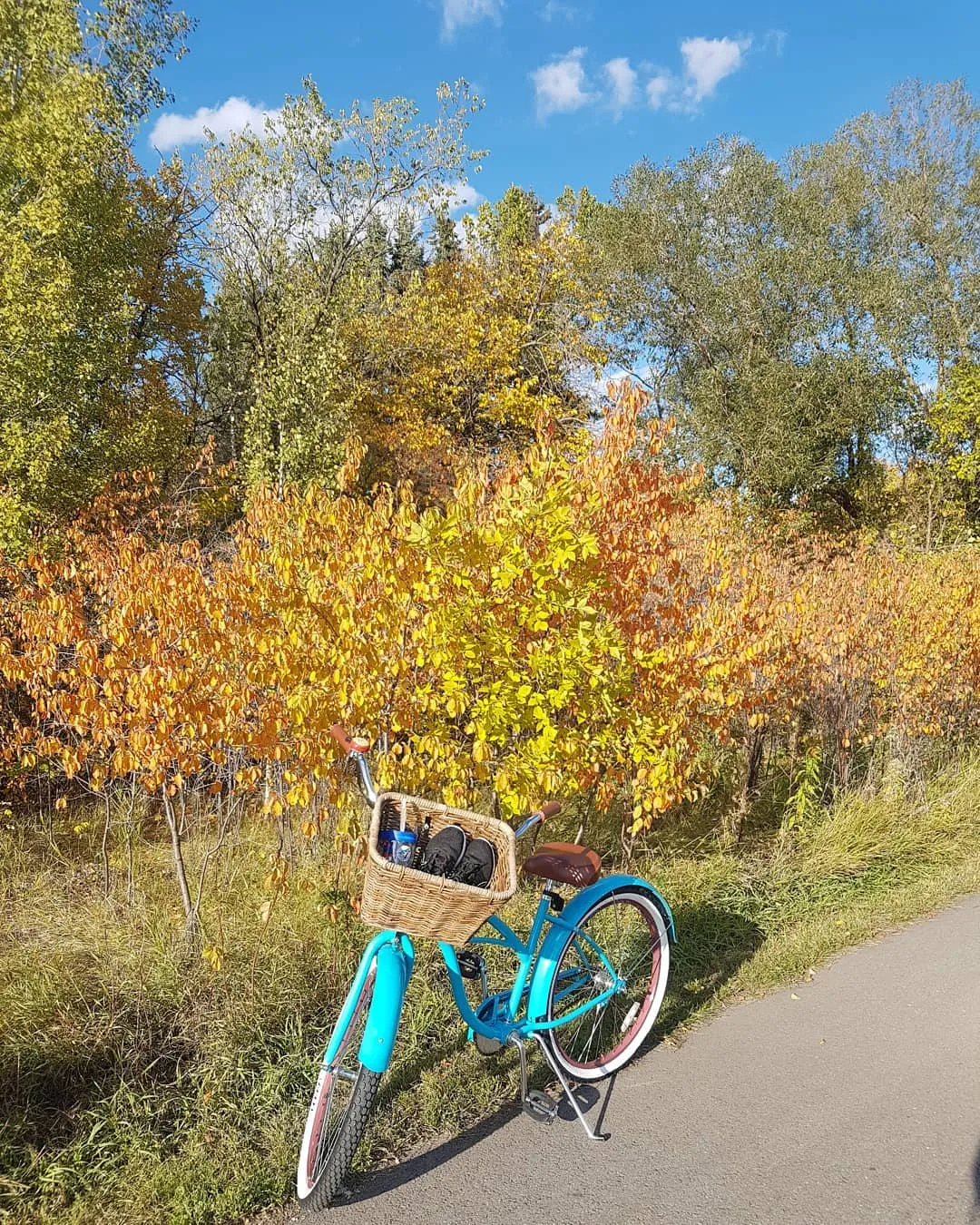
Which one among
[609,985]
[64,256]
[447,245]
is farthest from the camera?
[447,245]

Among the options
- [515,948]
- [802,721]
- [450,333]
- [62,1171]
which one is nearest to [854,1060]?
[515,948]

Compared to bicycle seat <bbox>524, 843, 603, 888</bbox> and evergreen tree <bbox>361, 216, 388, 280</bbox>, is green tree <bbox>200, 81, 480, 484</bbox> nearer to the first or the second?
evergreen tree <bbox>361, 216, 388, 280</bbox>

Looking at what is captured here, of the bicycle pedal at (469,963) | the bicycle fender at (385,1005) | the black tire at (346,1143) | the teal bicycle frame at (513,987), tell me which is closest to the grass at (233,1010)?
the black tire at (346,1143)

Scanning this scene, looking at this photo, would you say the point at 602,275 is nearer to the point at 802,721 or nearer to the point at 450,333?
the point at 450,333

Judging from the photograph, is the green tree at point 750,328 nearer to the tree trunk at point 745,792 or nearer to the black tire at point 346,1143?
the tree trunk at point 745,792

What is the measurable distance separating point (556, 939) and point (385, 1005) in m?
0.92

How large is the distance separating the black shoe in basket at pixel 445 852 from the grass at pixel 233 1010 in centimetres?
97

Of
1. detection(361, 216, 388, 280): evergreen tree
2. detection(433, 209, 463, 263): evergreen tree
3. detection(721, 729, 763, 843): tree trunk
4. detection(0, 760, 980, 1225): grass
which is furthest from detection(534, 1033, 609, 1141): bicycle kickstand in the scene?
detection(433, 209, 463, 263): evergreen tree

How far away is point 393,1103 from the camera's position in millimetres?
3250

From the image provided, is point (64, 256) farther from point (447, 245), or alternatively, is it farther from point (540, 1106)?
point (447, 245)

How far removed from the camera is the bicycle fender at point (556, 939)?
10.9 ft

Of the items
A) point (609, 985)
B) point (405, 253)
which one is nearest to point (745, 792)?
point (609, 985)

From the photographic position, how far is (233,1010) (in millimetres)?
3598

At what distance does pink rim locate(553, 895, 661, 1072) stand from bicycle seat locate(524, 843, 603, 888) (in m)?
0.20
